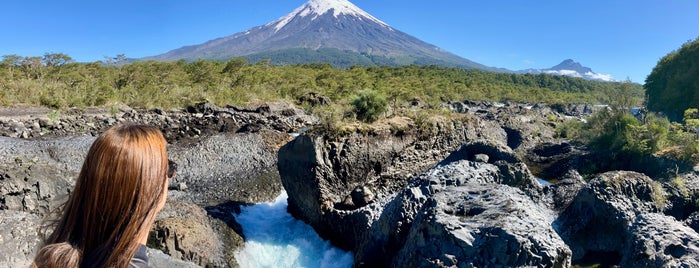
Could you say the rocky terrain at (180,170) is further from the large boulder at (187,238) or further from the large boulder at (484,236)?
the large boulder at (484,236)

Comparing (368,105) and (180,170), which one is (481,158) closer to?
(368,105)

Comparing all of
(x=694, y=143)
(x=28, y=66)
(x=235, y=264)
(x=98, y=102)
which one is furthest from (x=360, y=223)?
(x=28, y=66)

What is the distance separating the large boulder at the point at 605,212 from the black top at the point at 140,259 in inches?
343

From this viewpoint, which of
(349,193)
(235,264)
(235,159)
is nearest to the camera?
(235,264)

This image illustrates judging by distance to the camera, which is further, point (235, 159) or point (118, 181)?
point (235, 159)

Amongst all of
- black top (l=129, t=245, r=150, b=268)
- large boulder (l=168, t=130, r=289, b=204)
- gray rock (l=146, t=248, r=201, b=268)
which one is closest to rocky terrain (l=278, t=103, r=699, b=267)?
large boulder (l=168, t=130, r=289, b=204)

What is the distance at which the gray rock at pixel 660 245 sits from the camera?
586 cm

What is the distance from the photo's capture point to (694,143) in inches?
480

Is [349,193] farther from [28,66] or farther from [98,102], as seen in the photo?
[28,66]

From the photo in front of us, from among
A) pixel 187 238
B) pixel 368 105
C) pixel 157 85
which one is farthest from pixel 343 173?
pixel 157 85

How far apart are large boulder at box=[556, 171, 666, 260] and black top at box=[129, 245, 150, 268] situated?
8.71 meters

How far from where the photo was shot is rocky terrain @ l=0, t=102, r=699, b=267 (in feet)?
19.4

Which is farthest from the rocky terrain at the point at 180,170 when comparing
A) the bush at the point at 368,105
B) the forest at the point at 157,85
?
the bush at the point at 368,105

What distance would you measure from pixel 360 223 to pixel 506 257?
4911mm
